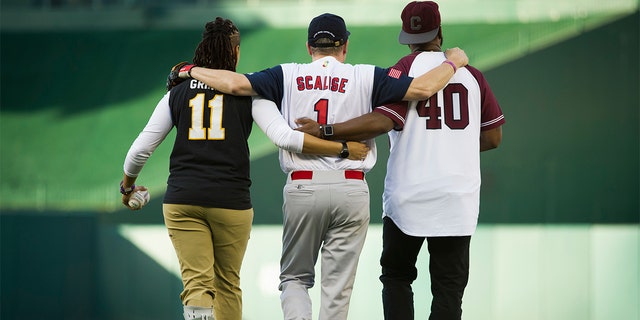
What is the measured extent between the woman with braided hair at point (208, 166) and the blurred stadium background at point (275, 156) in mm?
1850

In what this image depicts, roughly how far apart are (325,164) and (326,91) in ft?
0.97

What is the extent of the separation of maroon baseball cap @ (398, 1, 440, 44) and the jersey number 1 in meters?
0.82

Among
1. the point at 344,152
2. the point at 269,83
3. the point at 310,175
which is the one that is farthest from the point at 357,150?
the point at 269,83

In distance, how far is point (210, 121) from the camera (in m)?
3.97

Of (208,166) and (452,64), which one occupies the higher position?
(452,64)

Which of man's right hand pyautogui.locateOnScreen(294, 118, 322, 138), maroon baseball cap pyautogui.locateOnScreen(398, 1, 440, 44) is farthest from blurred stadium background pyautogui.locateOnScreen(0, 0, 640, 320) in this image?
man's right hand pyautogui.locateOnScreen(294, 118, 322, 138)

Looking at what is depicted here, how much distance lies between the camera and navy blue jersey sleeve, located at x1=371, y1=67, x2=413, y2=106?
12.8ft

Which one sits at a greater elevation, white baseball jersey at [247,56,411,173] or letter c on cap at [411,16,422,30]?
letter c on cap at [411,16,422,30]

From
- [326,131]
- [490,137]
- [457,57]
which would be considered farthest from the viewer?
[490,137]

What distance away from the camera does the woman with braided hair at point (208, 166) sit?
3961 mm

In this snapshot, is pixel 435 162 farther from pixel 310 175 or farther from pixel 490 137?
pixel 310 175

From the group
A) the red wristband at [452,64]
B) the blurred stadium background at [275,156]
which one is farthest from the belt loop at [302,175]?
the blurred stadium background at [275,156]

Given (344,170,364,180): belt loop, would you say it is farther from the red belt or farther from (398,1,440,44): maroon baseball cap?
(398,1,440,44): maroon baseball cap

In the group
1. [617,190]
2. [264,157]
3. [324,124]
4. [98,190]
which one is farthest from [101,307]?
[617,190]
